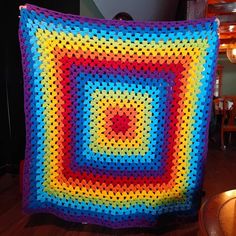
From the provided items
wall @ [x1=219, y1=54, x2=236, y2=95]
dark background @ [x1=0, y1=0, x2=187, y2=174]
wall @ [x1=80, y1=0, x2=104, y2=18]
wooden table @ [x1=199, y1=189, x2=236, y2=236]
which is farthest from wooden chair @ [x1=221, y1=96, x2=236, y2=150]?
wall @ [x1=219, y1=54, x2=236, y2=95]

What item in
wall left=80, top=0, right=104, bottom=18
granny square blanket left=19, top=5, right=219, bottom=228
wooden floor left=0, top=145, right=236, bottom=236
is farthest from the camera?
wall left=80, top=0, right=104, bottom=18

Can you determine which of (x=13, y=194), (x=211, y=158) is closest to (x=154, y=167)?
(x=13, y=194)

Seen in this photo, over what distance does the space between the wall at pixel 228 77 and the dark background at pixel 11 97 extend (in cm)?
625

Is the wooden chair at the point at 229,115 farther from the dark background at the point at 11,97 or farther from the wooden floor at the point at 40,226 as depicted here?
the dark background at the point at 11,97

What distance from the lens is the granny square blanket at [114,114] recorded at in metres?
0.71

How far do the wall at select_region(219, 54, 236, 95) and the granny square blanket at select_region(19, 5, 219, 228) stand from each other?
6.78 m

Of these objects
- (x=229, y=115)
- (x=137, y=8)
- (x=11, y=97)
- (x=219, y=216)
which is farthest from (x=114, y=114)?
(x=137, y=8)

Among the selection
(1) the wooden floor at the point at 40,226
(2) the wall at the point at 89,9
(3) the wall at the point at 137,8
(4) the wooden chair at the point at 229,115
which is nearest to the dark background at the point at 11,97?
(1) the wooden floor at the point at 40,226

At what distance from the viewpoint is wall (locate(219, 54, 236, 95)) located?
6.84 meters

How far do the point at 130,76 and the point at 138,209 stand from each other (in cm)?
44

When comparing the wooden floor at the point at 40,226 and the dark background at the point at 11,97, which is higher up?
the dark background at the point at 11,97

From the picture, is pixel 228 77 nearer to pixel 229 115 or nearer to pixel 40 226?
pixel 229 115

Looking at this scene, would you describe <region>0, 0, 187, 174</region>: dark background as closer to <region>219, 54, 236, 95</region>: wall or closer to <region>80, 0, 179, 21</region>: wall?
<region>80, 0, 179, 21</region>: wall

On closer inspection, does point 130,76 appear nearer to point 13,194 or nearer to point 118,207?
point 118,207
